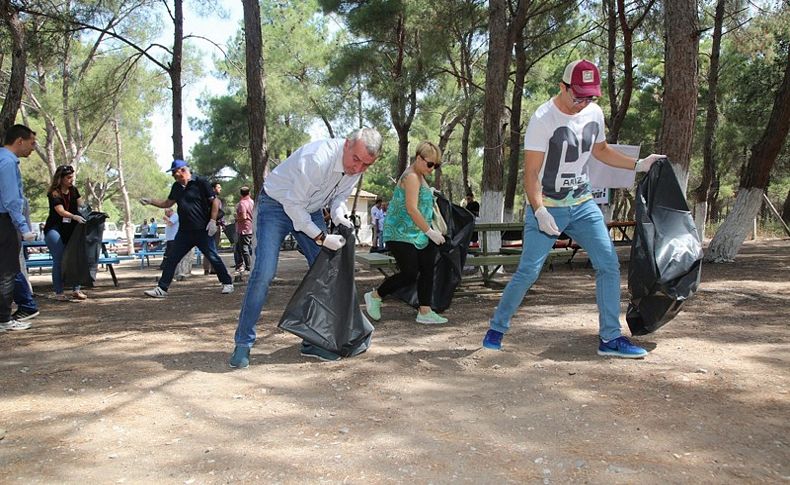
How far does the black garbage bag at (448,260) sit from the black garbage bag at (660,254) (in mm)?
1656

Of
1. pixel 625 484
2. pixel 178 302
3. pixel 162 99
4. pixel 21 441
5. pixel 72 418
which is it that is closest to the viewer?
pixel 625 484

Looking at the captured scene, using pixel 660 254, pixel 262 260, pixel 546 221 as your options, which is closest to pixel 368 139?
pixel 262 260

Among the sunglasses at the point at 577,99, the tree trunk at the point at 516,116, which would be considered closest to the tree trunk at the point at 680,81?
the sunglasses at the point at 577,99

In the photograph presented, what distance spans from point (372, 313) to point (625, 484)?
326cm

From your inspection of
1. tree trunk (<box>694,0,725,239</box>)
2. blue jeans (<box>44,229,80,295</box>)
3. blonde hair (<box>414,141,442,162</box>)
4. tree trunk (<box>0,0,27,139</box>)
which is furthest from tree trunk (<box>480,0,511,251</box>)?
tree trunk (<box>694,0,725,239</box>)

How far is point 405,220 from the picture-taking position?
491 centimetres

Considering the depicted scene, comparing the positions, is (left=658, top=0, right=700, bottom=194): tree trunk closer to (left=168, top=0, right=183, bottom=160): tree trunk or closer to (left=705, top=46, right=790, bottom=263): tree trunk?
(left=705, top=46, right=790, bottom=263): tree trunk

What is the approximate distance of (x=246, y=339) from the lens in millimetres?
3824

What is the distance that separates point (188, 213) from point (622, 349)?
501cm

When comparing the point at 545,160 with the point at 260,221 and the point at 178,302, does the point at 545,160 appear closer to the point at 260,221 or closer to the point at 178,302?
the point at 260,221

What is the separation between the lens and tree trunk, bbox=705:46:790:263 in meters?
9.13

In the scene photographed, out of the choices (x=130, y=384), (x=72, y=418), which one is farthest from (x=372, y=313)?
(x=72, y=418)

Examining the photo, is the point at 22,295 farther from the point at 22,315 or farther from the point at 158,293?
the point at 158,293

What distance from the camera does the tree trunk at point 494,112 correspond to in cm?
843
